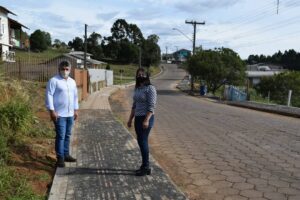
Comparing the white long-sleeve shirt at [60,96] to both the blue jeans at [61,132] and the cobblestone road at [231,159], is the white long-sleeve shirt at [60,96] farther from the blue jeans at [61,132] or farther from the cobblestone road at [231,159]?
the cobblestone road at [231,159]

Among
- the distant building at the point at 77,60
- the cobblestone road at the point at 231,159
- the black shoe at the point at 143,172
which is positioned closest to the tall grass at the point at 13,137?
the black shoe at the point at 143,172

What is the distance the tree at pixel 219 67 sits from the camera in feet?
131

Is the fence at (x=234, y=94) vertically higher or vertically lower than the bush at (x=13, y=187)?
lower

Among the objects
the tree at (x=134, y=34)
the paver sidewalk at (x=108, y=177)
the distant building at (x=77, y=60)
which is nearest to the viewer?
the paver sidewalk at (x=108, y=177)

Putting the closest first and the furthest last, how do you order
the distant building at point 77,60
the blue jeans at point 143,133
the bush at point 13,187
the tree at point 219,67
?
1. the bush at point 13,187
2. the blue jeans at point 143,133
3. the distant building at point 77,60
4. the tree at point 219,67

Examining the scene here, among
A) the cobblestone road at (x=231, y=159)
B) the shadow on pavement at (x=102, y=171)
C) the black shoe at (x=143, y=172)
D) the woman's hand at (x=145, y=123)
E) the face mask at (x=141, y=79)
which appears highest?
the face mask at (x=141, y=79)

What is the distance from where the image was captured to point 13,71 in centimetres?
2119

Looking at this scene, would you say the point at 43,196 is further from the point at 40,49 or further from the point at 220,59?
the point at 40,49

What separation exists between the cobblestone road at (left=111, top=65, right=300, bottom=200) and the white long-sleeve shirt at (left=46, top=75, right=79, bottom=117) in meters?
2.01

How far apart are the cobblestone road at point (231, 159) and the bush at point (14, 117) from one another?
2.70 metres

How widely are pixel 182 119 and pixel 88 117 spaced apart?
11.0 feet

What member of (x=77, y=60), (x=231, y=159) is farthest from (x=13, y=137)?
(x=77, y=60)

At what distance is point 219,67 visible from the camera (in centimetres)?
3991

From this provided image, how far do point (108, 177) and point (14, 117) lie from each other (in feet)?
8.51
